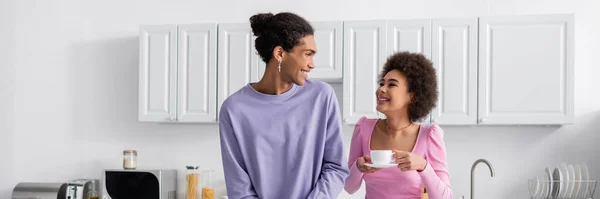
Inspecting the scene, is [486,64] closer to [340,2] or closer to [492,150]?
[492,150]

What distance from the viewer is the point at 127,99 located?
15.3 feet

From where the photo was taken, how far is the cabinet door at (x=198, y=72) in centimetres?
416

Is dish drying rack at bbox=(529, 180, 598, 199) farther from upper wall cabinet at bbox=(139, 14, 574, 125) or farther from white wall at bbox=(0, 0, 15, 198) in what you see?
white wall at bbox=(0, 0, 15, 198)

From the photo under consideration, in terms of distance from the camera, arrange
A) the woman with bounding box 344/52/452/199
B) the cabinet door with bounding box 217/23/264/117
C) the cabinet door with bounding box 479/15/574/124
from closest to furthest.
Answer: the woman with bounding box 344/52/452/199 → the cabinet door with bounding box 479/15/574/124 → the cabinet door with bounding box 217/23/264/117

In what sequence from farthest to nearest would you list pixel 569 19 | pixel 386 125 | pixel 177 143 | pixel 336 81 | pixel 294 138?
1. pixel 177 143
2. pixel 336 81
3. pixel 569 19
4. pixel 386 125
5. pixel 294 138

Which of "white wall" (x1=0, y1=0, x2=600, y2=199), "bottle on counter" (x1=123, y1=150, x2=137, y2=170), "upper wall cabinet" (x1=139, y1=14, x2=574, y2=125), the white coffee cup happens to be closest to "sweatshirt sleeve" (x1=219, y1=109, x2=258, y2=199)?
the white coffee cup

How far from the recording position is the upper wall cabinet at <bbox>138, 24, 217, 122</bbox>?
418 centimetres

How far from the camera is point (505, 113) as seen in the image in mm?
3812

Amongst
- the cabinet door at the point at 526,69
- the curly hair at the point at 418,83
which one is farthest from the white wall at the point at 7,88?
the curly hair at the point at 418,83

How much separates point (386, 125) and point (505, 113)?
1.58 m

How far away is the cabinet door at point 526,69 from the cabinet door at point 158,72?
1712 millimetres

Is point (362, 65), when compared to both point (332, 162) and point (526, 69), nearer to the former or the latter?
point (526, 69)

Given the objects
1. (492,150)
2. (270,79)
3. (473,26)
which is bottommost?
(492,150)

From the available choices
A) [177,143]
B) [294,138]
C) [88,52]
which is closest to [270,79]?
[294,138]
